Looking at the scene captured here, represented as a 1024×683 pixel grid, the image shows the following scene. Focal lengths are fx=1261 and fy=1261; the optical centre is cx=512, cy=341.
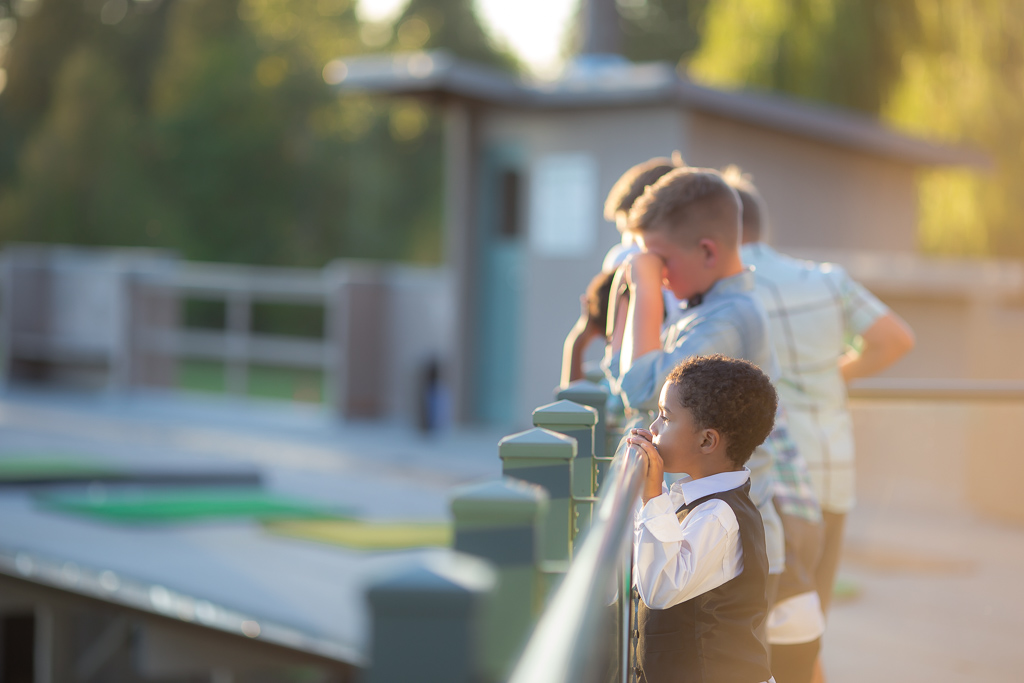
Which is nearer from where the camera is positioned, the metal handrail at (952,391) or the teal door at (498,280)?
the metal handrail at (952,391)

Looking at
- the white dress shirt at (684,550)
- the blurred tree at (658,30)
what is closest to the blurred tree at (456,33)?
the blurred tree at (658,30)

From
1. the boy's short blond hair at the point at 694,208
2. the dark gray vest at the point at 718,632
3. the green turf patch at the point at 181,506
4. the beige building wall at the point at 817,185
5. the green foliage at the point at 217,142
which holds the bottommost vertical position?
→ the green turf patch at the point at 181,506

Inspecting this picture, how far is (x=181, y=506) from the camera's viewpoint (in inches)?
399

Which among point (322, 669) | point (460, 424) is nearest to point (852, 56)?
point (460, 424)

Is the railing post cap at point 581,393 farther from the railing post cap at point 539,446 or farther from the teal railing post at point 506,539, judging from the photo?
the teal railing post at point 506,539

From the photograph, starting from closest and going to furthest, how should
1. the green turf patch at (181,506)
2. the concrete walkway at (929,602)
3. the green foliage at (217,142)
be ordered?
the concrete walkway at (929,602)
the green turf patch at (181,506)
the green foliage at (217,142)

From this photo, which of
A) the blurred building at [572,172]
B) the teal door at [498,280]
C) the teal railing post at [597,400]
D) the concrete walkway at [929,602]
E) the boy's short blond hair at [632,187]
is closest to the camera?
the teal railing post at [597,400]

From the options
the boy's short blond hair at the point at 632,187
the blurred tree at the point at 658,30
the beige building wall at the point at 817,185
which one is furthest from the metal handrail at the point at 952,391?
the blurred tree at the point at 658,30

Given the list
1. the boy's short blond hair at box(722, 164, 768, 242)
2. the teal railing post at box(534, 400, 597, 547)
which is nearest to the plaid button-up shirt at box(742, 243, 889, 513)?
the boy's short blond hair at box(722, 164, 768, 242)

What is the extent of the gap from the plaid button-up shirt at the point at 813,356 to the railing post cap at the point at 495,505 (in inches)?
66.2

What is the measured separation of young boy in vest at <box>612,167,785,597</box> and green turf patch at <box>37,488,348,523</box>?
7.41 metres

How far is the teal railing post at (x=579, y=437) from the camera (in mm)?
2732

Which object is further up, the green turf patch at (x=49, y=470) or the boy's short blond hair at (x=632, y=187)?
the boy's short blond hair at (x=632, y=187)

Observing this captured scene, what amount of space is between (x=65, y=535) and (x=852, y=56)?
1298 centimetres
